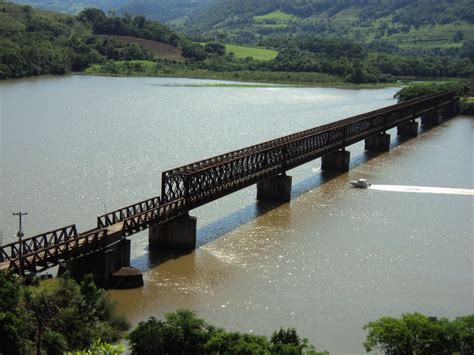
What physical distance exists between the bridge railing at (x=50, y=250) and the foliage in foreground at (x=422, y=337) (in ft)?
48.1

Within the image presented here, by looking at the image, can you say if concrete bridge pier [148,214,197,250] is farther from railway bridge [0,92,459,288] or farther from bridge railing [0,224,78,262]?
bridge railing [0,224,78,262]

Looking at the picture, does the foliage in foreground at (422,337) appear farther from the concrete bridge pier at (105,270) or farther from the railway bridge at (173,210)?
the railway bridge at (173,210)

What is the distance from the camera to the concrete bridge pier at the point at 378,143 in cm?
8569

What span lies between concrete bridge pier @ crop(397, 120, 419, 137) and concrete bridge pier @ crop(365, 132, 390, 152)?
1483 cm

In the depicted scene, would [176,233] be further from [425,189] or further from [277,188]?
[425,189]

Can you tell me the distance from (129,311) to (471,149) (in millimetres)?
64465

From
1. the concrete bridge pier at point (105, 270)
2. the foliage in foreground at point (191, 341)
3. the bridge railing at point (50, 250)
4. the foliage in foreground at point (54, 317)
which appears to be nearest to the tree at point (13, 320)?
the foliage in foreground at point (54, 317)

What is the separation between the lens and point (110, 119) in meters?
99.5

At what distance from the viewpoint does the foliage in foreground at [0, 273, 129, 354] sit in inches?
1023

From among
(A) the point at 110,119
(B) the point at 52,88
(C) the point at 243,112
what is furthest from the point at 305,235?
(B) the point at 52,88

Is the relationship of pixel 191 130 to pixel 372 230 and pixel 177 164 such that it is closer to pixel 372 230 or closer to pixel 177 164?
pixel 177 164

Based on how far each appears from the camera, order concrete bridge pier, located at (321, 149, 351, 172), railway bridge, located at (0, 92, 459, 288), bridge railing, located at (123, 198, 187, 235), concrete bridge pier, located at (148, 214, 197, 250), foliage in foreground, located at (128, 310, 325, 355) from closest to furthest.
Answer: foliage in foreground, located at (128, 310, 325, 355) → railway bridge, located at (0, 92, 459, 288) → bridge railing, located at (123, 198, 187, 235) → concrete bridge pier, located at (148, 214, 197, 250) → concrete bridge pier, located at (321, 149, 351, 172)

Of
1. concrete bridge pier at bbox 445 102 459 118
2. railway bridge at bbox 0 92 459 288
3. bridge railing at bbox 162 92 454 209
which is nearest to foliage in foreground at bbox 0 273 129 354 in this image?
railway bridge at bbox 0 92 459 288

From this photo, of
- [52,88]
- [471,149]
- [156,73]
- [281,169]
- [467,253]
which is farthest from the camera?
[156,73]
